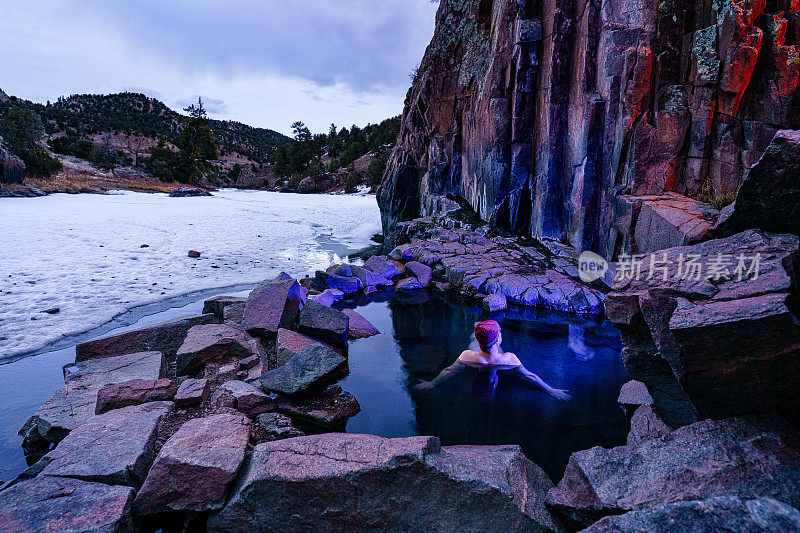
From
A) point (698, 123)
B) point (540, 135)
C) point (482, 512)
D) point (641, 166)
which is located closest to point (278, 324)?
point (482, 512)

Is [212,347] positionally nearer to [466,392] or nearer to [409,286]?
[466,392]

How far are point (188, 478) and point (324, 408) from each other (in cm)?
194

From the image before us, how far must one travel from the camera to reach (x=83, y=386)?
473 cm

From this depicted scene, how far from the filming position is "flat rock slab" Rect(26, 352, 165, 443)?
4043 millimetres

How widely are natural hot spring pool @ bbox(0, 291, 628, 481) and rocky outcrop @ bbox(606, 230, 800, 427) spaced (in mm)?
A: 1645

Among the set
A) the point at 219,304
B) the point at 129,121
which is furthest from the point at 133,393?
the point at 129,121

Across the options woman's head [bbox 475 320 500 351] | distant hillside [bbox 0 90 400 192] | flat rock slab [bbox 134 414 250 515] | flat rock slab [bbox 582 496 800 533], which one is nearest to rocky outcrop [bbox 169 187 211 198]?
distant hillside [bbox 0 90 400 192]

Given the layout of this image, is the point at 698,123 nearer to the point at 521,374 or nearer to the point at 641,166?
the point at 641,166

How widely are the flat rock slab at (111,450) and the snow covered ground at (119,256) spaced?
153 inches

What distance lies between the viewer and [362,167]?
55938 millimetres

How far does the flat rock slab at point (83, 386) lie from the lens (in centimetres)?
404

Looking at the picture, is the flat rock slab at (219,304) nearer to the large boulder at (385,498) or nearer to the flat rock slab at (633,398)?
the large boulder at (385,498)

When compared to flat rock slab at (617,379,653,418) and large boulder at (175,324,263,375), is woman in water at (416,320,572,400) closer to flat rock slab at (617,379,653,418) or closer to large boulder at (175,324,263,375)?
flat rock slab at (617,379,653,418)

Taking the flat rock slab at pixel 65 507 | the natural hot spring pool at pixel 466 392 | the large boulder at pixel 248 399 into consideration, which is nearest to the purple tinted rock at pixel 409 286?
the natural hot spring pool at pixel 466 392
